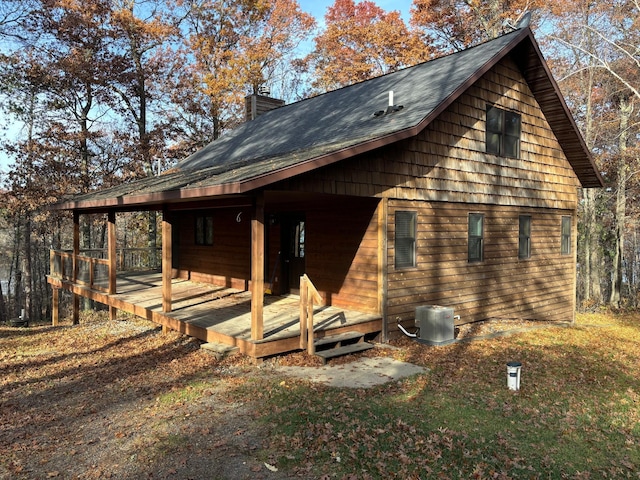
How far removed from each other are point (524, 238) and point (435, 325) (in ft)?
16.2

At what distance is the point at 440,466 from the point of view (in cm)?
418

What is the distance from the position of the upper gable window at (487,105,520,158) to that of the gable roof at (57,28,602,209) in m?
1.16

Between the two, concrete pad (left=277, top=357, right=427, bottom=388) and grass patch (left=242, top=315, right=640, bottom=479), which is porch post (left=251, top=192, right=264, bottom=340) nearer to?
concrete pad (left=277, top=357, right=427, bottom=388)

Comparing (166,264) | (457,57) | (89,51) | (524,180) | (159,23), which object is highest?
(159,23)

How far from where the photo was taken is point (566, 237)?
44.0 feet

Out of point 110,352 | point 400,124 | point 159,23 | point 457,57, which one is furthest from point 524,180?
point 159,23

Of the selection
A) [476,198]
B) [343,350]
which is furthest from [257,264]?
[476,198]

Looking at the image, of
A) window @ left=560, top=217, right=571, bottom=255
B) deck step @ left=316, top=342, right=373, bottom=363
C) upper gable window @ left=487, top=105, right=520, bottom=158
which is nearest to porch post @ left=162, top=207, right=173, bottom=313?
deck step @ left=316, top=342, right=373, bottom=363

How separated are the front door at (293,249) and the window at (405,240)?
8.46ft

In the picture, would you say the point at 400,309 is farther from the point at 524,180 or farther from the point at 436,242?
the point at 524,180

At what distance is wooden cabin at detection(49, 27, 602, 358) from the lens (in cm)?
766

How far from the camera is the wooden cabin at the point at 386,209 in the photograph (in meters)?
7.66

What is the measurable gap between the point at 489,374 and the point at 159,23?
22.5m

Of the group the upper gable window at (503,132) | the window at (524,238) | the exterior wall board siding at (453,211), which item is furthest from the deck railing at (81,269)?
the window at (524,238)
